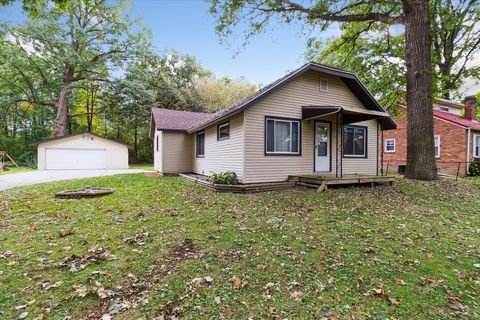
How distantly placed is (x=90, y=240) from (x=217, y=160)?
715 centimetres

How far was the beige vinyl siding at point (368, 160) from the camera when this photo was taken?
10.9 meters

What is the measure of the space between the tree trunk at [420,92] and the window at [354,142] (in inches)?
69.6

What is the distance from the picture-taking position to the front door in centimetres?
1022

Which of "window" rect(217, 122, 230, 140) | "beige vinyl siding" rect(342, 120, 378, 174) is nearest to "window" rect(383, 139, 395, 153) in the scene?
"beige vinyl siding" rect(342, 120, 378, 174)

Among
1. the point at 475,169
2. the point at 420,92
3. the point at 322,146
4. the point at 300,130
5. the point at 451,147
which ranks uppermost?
the point at 420,92

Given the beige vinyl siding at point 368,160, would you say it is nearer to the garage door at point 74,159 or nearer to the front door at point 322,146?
the front door at point 322,146

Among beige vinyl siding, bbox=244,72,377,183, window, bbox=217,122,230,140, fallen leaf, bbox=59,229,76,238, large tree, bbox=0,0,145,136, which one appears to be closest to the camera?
fallen leaf, bbox=59,229,76,238

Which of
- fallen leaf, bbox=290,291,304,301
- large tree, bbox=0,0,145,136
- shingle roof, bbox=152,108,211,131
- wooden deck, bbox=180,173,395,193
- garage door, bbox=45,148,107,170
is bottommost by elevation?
fallen leaf, bbox=290,291,304,301

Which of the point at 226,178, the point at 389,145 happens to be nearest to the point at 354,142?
the point at 226,178

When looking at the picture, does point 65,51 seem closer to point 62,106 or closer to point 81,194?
point 62,106

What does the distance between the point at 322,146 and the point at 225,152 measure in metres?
4.08

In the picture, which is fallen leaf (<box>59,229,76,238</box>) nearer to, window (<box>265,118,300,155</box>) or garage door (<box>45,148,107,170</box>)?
window (<box>265,118,300,155</box>)

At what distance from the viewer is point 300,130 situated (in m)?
9.77

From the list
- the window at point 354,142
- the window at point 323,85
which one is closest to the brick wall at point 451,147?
the window at point 354,142
